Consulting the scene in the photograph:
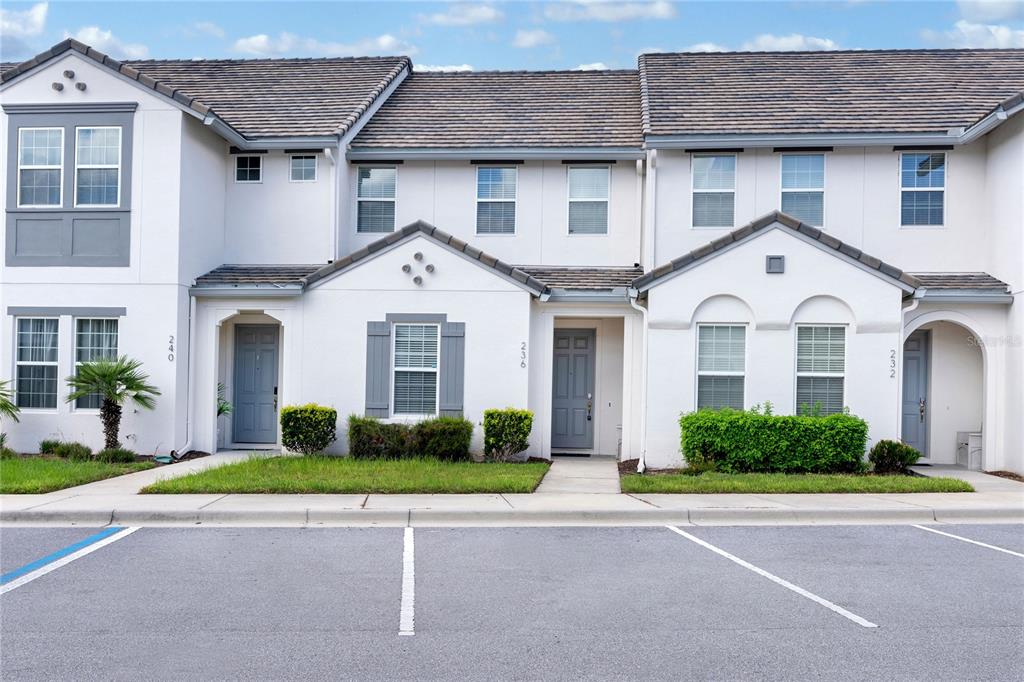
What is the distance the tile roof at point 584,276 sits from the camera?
16188 millimetres

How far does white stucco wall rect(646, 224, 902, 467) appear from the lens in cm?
1472

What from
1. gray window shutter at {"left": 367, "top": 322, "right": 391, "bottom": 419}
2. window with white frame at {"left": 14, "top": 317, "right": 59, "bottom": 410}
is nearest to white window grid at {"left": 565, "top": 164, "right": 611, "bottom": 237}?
gray window shutter at {"left": 367, "top": 322, "right": 391, "bottom": 419}

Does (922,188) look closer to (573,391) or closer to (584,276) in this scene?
(584,276)

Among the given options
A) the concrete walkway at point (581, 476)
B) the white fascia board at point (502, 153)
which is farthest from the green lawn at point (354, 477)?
the white fascia board at point (502, 153)

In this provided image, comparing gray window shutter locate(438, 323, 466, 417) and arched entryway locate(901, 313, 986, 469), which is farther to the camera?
arched entryway locate(901, 313, 986, 469)

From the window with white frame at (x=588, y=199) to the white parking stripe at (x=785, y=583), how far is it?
8844 mm

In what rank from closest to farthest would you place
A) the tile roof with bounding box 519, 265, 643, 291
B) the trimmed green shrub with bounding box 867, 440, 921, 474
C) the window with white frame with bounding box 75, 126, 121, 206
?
the trimmed green shrub with bounding box 867, 440, 921, 474, the window with white frame with bounding box 75, 126, 121, 206, the tile roof with bounding box 519, 265, 643, 291

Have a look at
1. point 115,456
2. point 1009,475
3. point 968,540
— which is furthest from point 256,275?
point 1009,475

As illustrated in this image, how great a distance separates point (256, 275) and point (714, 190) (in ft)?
29.6

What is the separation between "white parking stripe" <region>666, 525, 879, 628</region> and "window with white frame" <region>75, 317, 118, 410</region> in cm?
1125

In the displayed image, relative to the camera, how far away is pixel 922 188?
54.2 feet

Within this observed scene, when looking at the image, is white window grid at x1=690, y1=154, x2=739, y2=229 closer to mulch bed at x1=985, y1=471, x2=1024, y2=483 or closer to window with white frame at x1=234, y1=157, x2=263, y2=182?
mulch bed at x1=985, y1=471, x2=1024, y2=483

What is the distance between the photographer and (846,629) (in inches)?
247

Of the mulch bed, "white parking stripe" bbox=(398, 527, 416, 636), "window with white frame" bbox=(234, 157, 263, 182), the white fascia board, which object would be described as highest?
the white fascia board
